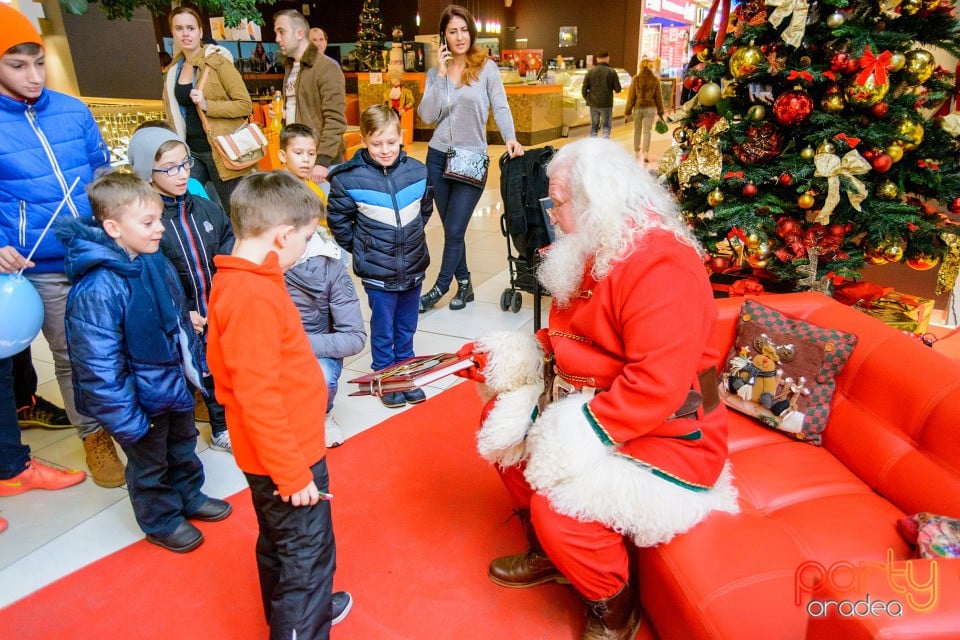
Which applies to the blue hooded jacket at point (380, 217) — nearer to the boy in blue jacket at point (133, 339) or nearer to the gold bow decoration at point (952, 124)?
the boy in blue jacket at point (133, 339)

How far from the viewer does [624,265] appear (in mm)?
1682

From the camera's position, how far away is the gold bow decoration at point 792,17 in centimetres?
265

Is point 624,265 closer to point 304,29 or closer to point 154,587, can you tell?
point 154,587

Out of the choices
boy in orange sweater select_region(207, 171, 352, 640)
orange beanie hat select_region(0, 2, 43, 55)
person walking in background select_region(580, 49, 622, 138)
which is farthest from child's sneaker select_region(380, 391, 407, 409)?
person walking in background select_region(580, 49, 622, 138)

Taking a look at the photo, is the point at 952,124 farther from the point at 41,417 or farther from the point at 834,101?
the point at 41,417

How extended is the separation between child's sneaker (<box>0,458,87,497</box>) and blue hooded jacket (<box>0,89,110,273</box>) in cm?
85

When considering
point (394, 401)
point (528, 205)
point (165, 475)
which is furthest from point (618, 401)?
point (528, 205)

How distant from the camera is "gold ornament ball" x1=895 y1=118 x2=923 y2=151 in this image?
2.66 metres

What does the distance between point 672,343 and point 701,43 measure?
237 centimetres

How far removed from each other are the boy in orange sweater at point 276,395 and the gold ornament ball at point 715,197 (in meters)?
2.07

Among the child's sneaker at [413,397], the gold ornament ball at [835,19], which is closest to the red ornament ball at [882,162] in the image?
the gold ornament ball at [835,19]

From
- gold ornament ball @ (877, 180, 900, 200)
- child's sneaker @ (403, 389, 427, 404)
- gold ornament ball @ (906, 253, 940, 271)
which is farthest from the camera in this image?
child's sneaker @ (403, 389, 427, 404)

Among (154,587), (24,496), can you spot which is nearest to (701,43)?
(154,587)

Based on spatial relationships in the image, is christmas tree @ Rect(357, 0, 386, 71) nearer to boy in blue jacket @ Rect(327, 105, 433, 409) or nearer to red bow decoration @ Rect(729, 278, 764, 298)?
boy in blue jacket @ Rect(327, 105, 433, 409)
